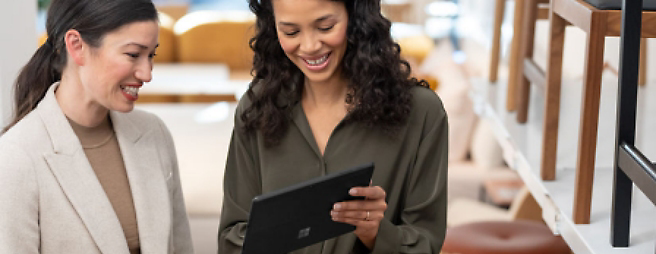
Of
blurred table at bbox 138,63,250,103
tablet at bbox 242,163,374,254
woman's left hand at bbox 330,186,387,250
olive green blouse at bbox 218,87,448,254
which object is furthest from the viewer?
blurred table at bbox 138,63,250,103

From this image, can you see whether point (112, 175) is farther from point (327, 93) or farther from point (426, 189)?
point (426, 189)

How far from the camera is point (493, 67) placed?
3342mm

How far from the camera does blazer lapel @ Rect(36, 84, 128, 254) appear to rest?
169 centimetres

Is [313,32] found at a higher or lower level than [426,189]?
higher

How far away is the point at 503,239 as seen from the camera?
2.86 m

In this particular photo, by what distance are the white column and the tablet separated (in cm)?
87

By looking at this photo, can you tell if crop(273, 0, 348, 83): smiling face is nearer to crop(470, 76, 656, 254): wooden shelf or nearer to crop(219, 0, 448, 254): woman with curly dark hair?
crop(219, 0, 448, 254): woman with curly dark hair

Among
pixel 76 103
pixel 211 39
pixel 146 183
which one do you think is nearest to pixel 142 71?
pixel 76 103

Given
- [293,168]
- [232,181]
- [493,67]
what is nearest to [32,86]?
[232,181]

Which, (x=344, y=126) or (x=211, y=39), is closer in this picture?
(x=344, y=126)

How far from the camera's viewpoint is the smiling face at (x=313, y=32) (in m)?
1.61

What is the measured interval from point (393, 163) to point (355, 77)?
0.62 ft

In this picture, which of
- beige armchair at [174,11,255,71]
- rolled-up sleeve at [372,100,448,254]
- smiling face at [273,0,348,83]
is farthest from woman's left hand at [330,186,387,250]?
beige armchair at [174,11,255,71]

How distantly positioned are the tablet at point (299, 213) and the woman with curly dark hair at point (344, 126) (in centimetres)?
12
